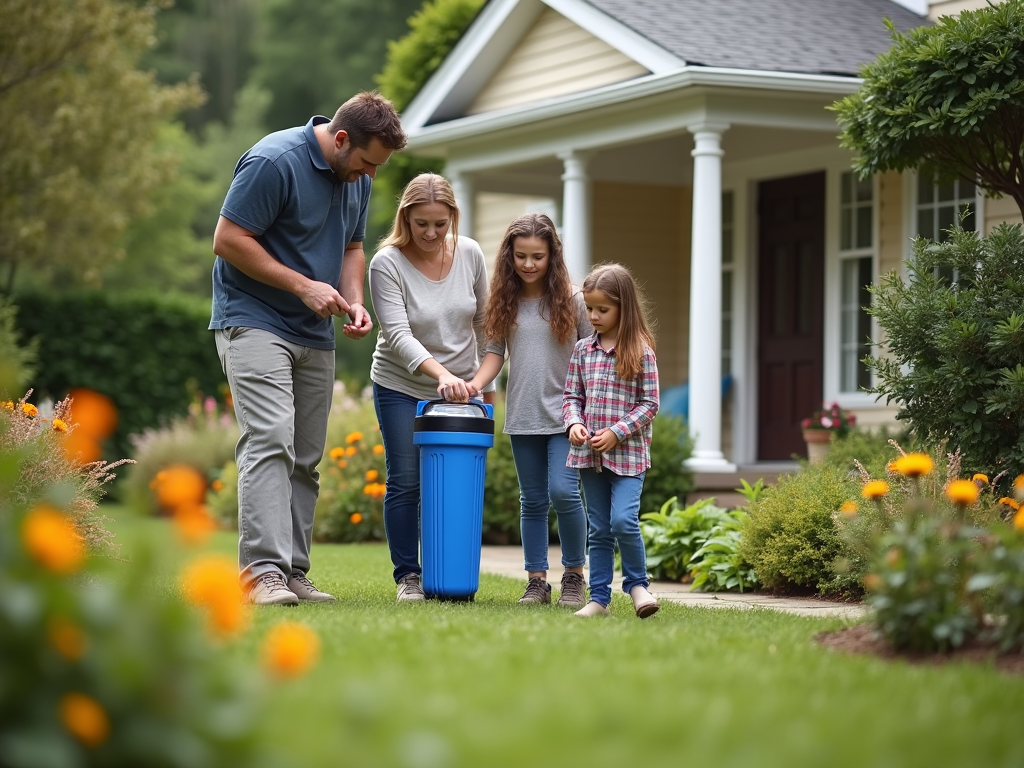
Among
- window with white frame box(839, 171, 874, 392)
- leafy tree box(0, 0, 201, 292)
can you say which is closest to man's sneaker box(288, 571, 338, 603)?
window with white frame box(839, 171, 874, 392)

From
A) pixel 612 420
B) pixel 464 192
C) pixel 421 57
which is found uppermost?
pixel 421 57

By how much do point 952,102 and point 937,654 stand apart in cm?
416

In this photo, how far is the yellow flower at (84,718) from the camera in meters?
2.22

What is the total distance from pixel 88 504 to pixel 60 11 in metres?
11.2

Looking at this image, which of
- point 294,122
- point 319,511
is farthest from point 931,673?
point 294,122

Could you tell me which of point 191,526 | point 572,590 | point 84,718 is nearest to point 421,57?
point 572,590

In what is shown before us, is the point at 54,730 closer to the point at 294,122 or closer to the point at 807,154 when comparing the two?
the point at 807,154

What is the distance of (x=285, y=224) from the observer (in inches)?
226

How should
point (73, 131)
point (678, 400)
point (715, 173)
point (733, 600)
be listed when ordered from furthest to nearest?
point (73, 131), point (678, 400), point (715, 173), point (733, 600)

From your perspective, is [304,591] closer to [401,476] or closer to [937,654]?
[401,476]

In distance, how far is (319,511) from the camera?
37.5 ft

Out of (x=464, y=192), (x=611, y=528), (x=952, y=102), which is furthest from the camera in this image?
(x=464, y=192)

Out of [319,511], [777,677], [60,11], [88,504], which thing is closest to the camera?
[777,677]

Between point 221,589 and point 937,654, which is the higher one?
point 221,589
